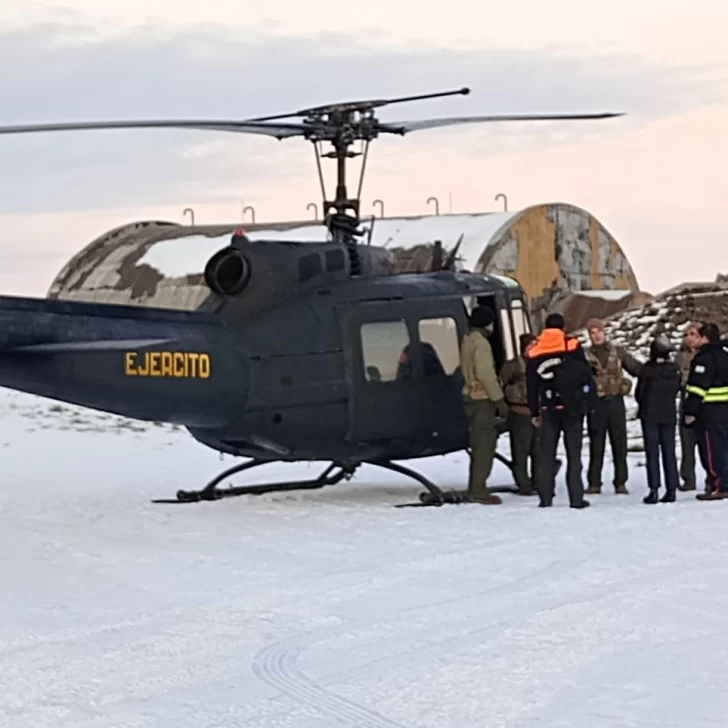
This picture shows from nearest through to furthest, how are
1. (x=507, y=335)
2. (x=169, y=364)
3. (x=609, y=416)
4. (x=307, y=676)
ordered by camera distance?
(x=307, y=676), (x=169, y=364), (x=507, y=335), (x=609, y=416)

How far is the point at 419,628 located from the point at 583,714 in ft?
5.56

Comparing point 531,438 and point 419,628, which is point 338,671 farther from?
point 531,438

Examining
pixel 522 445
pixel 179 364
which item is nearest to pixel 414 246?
pixel 522 445

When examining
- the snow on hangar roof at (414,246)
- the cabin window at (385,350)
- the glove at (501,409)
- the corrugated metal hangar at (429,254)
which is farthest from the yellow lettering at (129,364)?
the snow on hangar roof at (414,246)

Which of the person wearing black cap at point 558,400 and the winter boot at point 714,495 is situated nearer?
the person wearing black cap at point 558,400

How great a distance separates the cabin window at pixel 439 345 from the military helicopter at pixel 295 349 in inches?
0.5

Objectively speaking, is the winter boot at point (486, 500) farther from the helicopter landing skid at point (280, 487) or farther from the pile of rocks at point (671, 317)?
the pile of rocks at point (671, 317)

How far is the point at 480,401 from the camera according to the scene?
38.5 feet

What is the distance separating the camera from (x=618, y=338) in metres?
23.8

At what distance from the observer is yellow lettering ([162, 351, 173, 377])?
11320 mm

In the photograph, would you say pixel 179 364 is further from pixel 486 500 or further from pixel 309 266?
pixel 486 500

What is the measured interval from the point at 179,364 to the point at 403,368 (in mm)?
1894

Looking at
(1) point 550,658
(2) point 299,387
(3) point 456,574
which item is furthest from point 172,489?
(1) point 550,658

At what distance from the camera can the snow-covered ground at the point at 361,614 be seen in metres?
5.60
